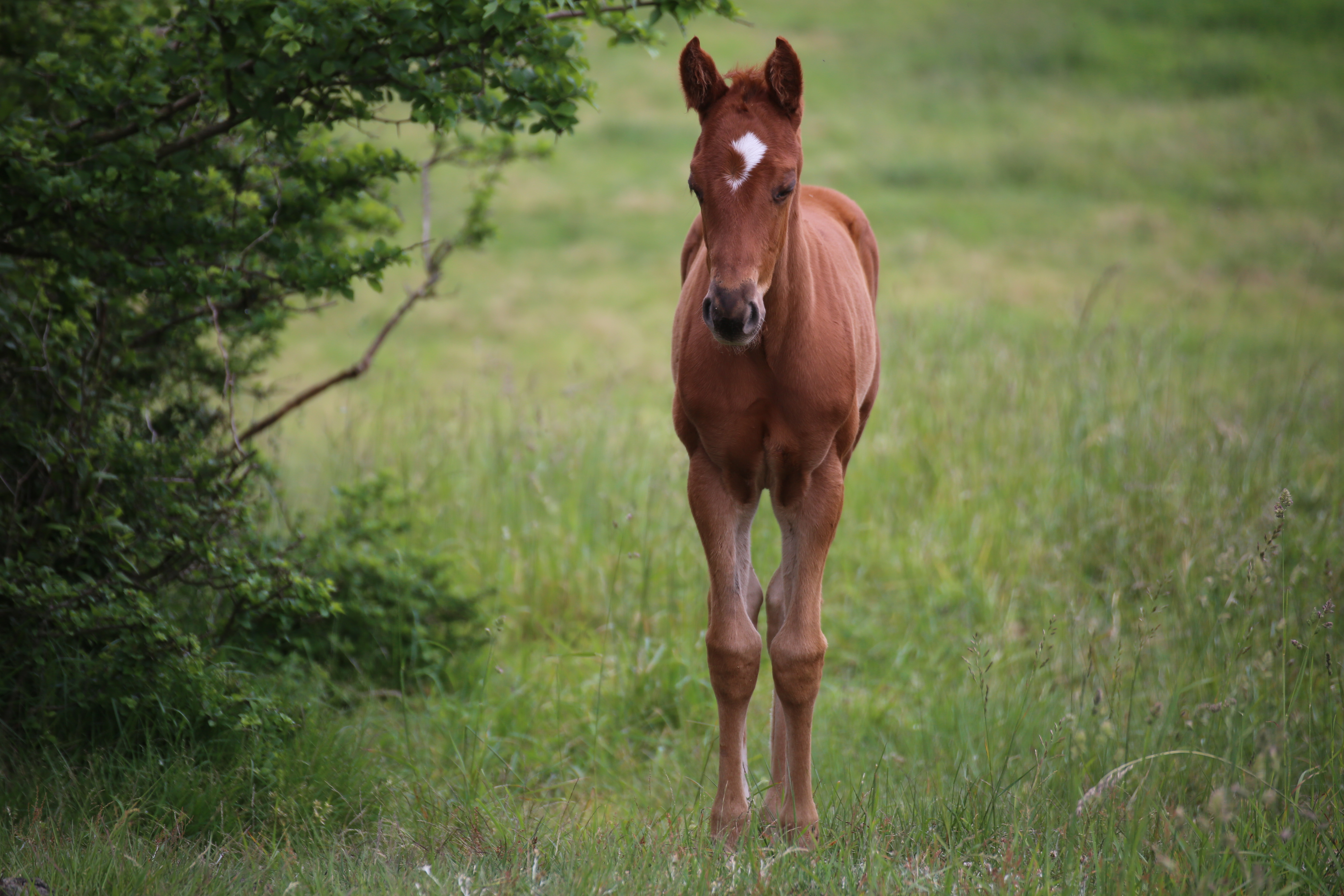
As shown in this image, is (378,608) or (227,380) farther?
(378,608)

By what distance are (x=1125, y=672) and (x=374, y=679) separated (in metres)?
3.37

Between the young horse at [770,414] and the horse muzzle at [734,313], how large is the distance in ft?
0.36

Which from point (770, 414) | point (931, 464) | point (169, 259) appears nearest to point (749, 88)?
point (770, 414)

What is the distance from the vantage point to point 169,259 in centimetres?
384

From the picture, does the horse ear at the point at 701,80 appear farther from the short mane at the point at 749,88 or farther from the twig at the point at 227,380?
the twig at the point at 227,380

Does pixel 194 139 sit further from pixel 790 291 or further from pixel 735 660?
pixel 735 660

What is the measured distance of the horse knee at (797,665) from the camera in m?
3.20

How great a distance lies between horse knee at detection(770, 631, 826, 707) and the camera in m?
3.20

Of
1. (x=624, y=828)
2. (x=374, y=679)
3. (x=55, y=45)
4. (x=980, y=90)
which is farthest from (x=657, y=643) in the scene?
(x=980, y=90)

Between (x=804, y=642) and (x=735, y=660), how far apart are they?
0.22 meters

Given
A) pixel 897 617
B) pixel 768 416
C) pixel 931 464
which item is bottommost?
pixel 897 617

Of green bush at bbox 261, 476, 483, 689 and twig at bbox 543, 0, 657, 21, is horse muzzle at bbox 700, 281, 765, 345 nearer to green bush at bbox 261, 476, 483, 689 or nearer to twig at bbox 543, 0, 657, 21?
twig at bbox 543, 0, 657, 21

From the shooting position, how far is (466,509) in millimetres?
6121

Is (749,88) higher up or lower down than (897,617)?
higher up
